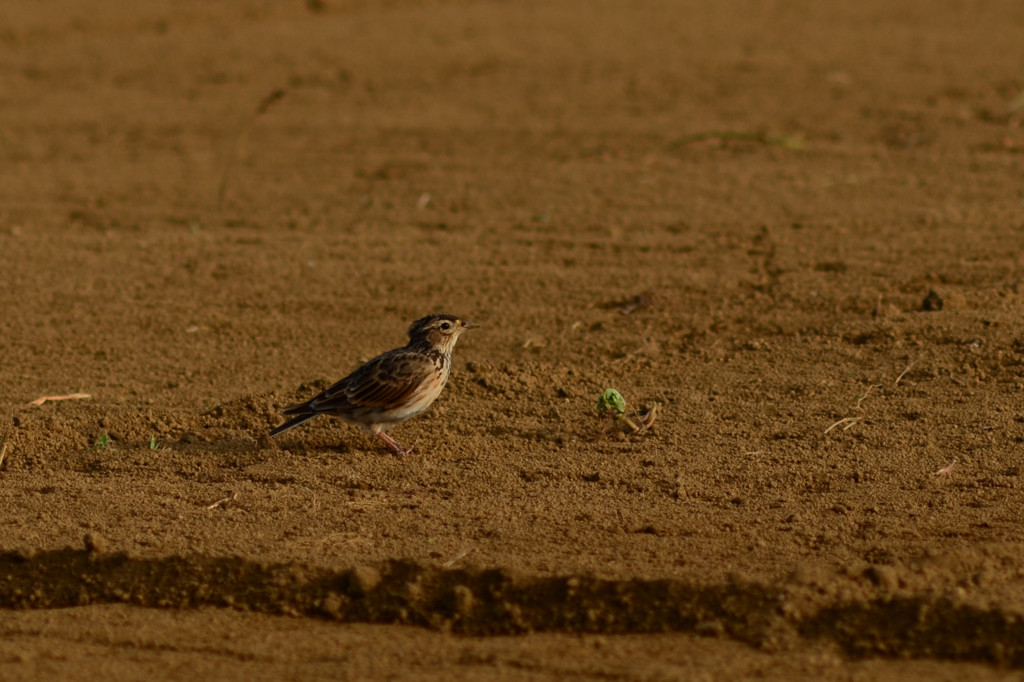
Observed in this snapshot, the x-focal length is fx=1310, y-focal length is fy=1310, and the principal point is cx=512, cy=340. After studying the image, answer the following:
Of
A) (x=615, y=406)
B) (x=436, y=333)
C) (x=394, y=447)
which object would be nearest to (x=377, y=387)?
(x=394, y=447)

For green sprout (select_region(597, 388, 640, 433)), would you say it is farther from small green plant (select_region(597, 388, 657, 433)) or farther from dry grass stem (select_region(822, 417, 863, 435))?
dry grass stem (select_region(822, 417, 863, 435))

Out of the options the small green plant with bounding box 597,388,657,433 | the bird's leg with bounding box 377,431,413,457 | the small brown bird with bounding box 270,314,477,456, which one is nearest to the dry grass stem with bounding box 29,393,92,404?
the small brown bird with bounding box 270,314,477,456

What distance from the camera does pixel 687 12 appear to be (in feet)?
57.2

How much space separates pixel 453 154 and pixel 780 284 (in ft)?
14.0

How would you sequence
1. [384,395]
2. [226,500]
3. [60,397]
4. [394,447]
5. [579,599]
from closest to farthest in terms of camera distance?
[579,599] → [226,500] → [384,395] → [394,447] → [60,397]

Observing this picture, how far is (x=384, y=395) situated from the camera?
648 centimetres

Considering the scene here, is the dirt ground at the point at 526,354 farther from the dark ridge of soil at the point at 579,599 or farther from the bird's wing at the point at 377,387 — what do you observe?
the bird's wing at the point at 377,387

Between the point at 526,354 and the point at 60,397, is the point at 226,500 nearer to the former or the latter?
the point at 60,397

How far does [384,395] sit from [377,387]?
0.18 feet

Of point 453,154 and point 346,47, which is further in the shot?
point 346,47

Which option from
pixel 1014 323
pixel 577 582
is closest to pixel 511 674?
pixel 577 582

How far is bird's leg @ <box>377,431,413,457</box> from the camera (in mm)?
6613

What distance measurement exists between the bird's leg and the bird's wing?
24cm

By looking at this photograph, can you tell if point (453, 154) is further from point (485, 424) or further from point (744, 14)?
point (744, 14)
